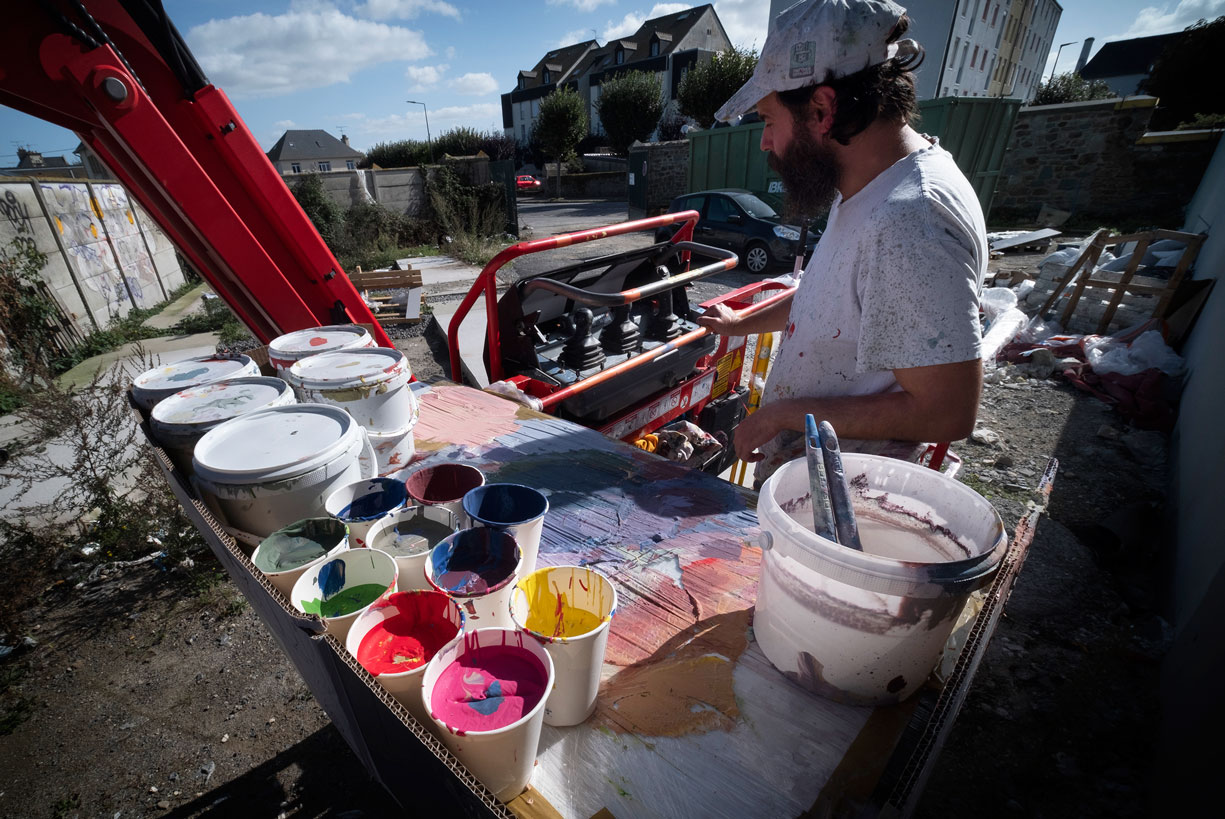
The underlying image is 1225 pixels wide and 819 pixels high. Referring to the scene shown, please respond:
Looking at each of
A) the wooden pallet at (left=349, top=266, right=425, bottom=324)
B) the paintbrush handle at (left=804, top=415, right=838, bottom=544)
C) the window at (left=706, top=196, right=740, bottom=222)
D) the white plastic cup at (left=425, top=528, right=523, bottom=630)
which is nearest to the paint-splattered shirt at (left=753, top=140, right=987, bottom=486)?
the paintbrush handle at (left=804, top=415, right=838, bottom=544)

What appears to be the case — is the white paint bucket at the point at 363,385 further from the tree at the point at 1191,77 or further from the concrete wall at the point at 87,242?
the tree at the point at 1191,77

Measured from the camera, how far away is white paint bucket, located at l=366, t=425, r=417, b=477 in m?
1.80

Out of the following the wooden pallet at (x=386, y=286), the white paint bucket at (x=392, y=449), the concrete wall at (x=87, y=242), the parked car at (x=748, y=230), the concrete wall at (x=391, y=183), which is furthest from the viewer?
the concrete wall at (x=391, y=183)

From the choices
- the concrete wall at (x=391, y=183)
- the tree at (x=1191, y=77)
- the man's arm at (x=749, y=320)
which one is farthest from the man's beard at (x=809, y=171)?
the tree at (x=1191, y=77)

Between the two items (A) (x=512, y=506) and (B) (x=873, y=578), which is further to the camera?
(A) (x=512, y=506)

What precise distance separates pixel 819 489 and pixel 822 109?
3.67 feet

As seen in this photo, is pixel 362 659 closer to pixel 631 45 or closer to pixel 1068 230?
pixel 1068 230

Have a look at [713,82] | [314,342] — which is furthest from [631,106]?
[314,342]

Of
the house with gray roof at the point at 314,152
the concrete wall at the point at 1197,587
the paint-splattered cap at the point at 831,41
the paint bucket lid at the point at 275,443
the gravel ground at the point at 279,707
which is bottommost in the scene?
the gravel ground at the point at 279,707

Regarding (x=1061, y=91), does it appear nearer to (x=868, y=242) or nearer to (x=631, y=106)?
(x=631, y=106)

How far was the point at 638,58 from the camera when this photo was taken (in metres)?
38.6

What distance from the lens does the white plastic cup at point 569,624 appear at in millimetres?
923

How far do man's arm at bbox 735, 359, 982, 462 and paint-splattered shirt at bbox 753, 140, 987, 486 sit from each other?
52 millimetres

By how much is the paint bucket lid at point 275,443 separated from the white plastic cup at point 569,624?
0.66 metres
